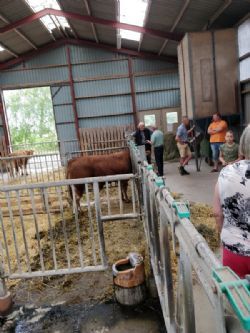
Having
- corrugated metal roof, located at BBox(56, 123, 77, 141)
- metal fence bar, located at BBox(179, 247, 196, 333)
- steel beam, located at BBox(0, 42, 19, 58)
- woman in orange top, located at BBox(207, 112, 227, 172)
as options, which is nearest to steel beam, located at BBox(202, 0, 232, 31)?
woman in orange top, located at BBox(207, 112, 227, 172)

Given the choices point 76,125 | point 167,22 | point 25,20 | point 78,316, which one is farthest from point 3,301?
point 76,125

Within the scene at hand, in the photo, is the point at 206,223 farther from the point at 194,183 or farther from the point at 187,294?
the point at 187,294

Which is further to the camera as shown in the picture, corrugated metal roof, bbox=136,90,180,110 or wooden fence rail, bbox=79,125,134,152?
corrugated metal roof, bbox=136,90,180,110

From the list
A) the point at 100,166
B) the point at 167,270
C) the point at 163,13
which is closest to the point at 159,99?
the point at 163,13

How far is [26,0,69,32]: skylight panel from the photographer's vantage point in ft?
34.0

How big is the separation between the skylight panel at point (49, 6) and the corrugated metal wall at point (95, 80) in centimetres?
159

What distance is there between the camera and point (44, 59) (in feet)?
47.9

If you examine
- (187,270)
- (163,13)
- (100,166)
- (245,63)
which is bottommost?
(100,166)

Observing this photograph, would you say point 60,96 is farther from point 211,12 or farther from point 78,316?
point 78,316

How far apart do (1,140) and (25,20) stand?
19.6ft

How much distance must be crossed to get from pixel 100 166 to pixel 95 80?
28.9 ft

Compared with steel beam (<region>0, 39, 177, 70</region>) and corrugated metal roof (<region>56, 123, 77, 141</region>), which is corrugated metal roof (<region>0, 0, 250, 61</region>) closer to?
steel beam (<region>0, 39, 177, 70</region>)

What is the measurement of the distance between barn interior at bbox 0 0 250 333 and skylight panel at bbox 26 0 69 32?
55 millimetres

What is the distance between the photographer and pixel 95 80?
47.4 feet
